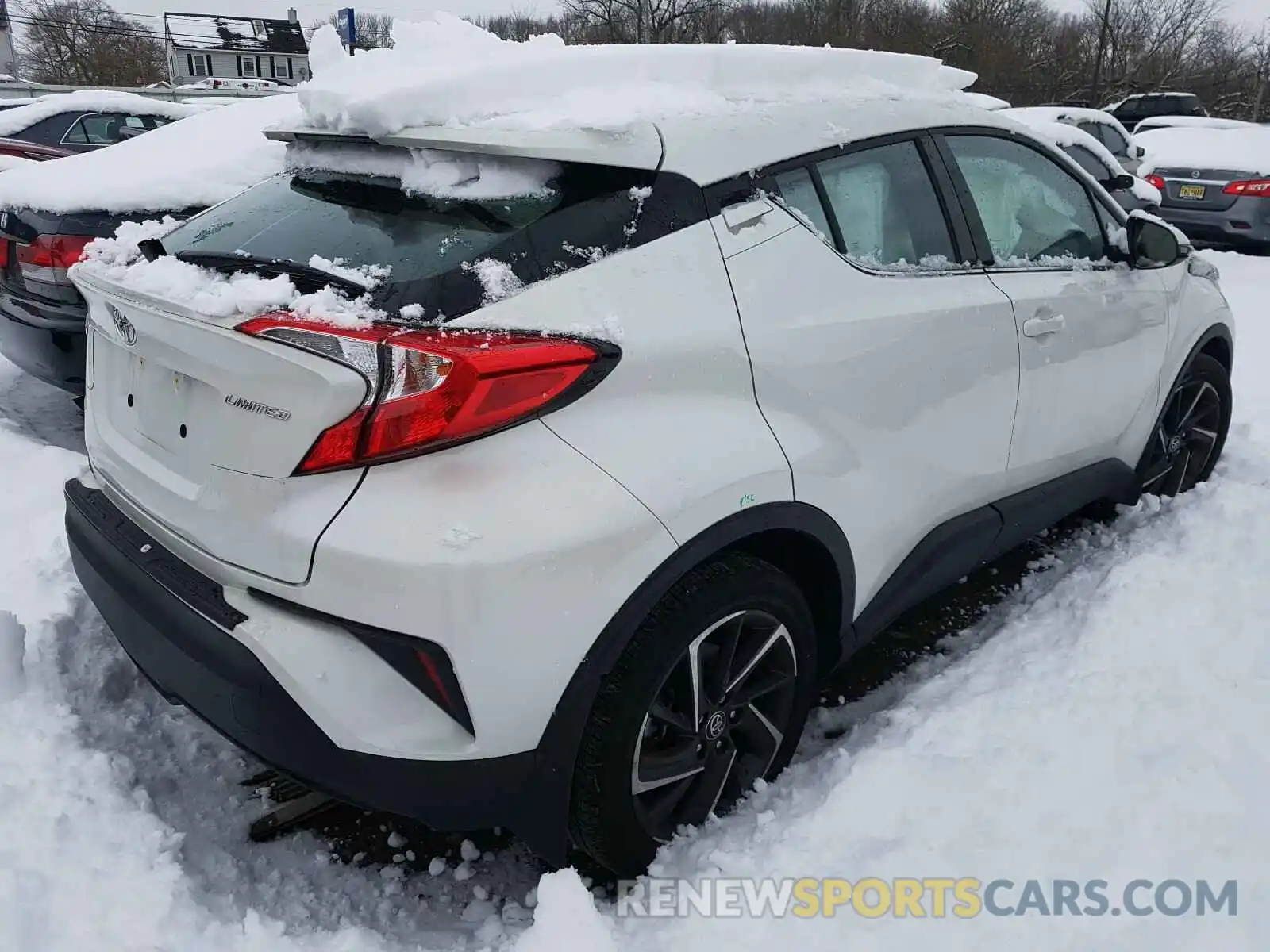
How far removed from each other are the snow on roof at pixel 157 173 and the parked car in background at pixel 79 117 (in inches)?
216

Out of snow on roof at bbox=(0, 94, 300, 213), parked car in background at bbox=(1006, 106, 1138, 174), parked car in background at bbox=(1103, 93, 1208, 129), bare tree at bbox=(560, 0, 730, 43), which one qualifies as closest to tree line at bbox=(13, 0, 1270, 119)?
bare tree at bbox=(560, 0, 730, 43)

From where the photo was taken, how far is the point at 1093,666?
8.94ft

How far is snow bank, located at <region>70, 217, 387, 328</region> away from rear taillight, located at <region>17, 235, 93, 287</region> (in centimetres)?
239

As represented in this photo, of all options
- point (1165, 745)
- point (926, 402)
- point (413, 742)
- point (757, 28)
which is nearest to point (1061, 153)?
point (926, 402)

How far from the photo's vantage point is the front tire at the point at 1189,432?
3.88 metres

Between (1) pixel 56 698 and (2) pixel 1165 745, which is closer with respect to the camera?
(2) pixel 1165 745

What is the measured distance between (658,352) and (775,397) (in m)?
0.35

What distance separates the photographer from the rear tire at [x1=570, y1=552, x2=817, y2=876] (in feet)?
6.48

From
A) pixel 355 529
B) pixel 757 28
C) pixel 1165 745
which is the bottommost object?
pixel 1165 745

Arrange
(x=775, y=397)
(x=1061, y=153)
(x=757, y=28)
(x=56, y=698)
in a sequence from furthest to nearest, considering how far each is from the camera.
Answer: (x=757, y=28), (x=1061, y=153), (x=56, y=698), (x=775, y=397)

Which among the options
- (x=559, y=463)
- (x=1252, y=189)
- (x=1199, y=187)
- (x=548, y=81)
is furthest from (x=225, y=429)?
(x=1199, y=187)

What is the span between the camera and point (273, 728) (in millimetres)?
1849

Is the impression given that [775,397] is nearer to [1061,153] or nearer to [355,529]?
[355,529]

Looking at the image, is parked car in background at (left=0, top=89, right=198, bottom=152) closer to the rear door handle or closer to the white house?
the rear door handle
